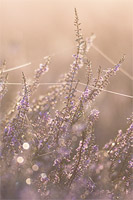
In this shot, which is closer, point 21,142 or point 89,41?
point 21,142

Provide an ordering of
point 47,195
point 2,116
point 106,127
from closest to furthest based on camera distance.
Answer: point 47,195 < point 2,116 < point 106,127

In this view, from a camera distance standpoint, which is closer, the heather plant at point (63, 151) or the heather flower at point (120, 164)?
the heather plant at point (63, 151)

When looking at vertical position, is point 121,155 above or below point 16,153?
below

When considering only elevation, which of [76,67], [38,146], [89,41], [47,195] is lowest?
[47,195]

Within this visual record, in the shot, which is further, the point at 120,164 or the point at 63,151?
the point at 120,164

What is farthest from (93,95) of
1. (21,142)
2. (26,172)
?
(26,172)

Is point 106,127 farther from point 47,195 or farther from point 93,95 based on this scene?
point 47,195

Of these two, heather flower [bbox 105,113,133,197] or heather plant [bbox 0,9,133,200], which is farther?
heather flower [bbox 105,113,133,197]

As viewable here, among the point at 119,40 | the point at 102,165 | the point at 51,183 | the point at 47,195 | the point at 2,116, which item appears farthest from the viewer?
the point at 119,40
